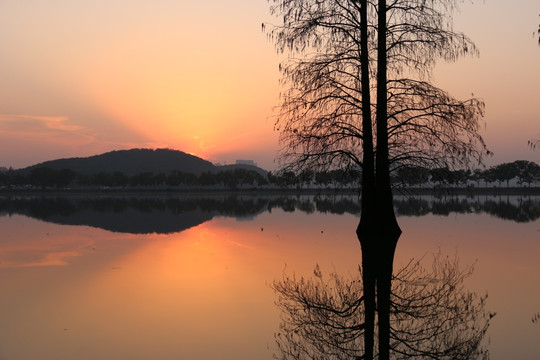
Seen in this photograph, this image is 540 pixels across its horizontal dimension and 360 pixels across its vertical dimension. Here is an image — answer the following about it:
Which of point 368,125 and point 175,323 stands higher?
point 368,125

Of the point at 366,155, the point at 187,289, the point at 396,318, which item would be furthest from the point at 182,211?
the point at 396,318

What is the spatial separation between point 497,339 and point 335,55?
50.6ft

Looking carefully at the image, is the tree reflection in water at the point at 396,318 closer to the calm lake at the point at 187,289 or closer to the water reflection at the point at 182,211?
the calm lake at the point at 187,289

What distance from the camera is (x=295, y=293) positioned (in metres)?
9.16

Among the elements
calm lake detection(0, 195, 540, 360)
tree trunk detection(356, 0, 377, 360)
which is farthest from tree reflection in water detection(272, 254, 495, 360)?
tree trunk detection(356, 0, 377, 360)

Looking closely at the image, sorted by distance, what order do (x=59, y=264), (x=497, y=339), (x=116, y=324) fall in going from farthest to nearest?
(x=59, y=264) → (x=116, y=324) → (x=497, y=339)

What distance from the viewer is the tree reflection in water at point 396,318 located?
6.04 metres

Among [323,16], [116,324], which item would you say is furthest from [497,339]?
[323,16]

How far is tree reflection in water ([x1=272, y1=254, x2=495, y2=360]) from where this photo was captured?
6039 millimetres

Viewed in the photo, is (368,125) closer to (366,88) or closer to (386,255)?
(366,88)

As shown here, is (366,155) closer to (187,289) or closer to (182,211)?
(187,289)

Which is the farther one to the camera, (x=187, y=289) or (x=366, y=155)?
(x=366, y=155)

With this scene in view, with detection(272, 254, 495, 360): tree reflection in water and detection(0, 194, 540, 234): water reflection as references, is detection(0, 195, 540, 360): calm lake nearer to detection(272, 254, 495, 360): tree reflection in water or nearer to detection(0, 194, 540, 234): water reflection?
detection(272, 254, 495, 360): tree reflection in water

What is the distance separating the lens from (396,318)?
7262mm
